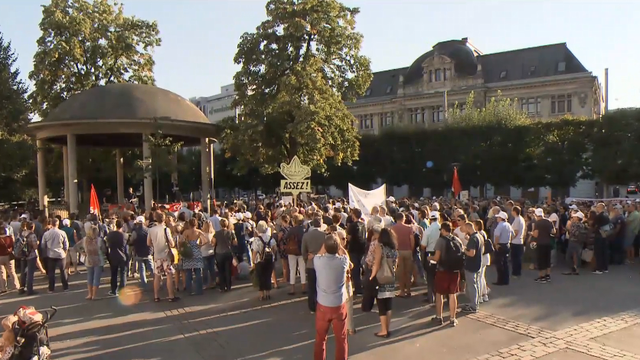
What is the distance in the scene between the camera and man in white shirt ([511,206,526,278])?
40.5ft

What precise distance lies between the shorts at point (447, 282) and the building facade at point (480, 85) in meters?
52.6

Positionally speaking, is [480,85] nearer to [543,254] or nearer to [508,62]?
[508,62]

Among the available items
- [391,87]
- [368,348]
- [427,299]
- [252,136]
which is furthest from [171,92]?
[391,87]

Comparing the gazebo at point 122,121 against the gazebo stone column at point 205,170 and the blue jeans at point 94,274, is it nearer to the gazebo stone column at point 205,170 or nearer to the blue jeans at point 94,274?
the gazebo stone column at point 205,170

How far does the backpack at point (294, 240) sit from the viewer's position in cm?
1112

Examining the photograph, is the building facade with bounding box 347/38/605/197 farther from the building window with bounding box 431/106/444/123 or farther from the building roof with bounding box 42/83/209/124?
the building roof with bounding box 42/83/209/124

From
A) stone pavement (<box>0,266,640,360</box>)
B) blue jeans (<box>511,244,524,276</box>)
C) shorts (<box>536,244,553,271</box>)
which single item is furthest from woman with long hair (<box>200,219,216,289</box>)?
shorts (<box>536,244,553,271</box>)

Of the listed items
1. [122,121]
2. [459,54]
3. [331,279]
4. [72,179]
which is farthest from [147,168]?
[459,54]

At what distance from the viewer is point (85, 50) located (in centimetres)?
3478

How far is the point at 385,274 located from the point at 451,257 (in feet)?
4.21

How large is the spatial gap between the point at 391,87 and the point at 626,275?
239ft

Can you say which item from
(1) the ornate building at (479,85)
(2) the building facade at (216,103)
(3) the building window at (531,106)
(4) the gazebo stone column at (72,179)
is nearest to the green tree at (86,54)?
(4) the gazebo stone column at (72,179)

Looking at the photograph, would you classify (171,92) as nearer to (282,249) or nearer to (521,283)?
(282,249)

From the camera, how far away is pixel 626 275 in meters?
13.1
